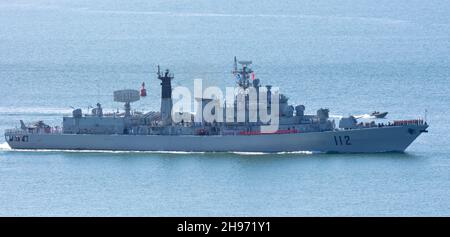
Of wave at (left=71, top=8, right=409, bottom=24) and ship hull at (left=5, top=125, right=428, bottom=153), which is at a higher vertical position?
wave at (left=71, top=8, right=409, bottom=24)

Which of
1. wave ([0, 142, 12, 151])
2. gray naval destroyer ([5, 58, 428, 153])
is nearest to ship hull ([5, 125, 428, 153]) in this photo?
gray naval destroyer ([5, 58, 428, 153])

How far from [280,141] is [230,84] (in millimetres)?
23688

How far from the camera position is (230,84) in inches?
3578

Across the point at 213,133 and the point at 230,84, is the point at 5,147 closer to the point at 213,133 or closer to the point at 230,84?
the point at 213,133

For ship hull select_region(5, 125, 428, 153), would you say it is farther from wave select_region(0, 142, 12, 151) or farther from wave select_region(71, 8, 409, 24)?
wave select_region(71, 8, 409, 24)

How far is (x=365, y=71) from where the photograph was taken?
10025 centimetres

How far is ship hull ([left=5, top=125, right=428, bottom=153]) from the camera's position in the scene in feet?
220

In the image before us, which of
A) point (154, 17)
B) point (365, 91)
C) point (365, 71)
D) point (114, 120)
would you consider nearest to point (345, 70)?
point (365, 71)

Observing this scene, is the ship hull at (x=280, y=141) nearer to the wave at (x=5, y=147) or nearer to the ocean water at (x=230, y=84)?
the ocean water at (x=230, y=84)

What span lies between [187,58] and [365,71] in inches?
627

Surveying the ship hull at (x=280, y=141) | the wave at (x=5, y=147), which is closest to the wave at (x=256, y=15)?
the ship hull at (x=280, y=141)

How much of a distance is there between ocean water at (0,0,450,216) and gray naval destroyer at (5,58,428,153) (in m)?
0.75

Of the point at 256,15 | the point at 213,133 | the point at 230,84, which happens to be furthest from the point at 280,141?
the point at 256,15

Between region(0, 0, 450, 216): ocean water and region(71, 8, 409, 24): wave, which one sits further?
region(71, 8, 409, 24): wave
